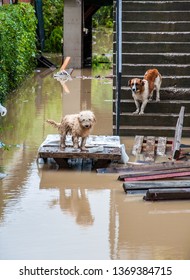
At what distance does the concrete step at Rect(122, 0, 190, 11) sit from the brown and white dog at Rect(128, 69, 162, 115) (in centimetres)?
326

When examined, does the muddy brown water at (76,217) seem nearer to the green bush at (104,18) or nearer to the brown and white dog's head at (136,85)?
the brown and white dog's head at (136,85)

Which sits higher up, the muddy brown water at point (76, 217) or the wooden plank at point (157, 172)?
the wooden plank at point (157, 172)

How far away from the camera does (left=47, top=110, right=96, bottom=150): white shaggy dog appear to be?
36.0ft

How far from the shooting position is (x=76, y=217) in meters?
9.16

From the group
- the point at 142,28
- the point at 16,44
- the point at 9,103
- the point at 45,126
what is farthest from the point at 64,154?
the point at 16,44

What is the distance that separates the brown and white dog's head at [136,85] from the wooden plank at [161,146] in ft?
3.51

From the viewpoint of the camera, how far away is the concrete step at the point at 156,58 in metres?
15.3

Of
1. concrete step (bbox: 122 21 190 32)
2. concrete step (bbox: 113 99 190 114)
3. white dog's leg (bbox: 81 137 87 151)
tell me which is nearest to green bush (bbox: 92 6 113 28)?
concrete step (bbox: 122 21 190 32)

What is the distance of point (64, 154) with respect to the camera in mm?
11156

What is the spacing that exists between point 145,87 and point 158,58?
1739 mm

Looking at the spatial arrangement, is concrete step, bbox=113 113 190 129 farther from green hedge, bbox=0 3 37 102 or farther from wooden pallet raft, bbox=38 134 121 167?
green hedge, bbox=0 3 37 102

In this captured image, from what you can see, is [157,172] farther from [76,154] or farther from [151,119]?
[151,119]

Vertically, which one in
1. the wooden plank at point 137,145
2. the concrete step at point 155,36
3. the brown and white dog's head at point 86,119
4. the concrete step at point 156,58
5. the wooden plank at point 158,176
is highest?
the concrete step at point 155,36

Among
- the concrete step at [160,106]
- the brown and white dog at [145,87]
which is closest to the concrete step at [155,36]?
the brown and white dog at [145,87]
